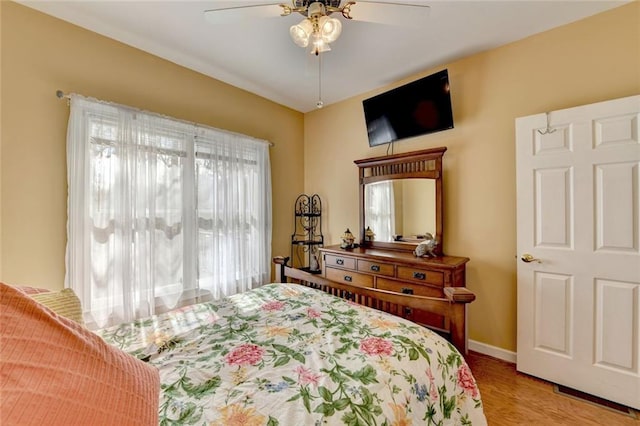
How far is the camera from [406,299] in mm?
1521

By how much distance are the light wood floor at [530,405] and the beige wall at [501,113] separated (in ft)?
1.07

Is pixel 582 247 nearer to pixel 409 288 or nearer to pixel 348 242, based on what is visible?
pixel 409 288

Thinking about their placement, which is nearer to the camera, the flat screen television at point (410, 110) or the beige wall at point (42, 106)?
the beige wall at point (42, 106)

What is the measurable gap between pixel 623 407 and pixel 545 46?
264cm

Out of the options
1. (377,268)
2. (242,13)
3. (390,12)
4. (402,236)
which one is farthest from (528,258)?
(242,13)

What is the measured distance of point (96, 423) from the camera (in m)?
0.56

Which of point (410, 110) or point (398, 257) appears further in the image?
point (410, 110)

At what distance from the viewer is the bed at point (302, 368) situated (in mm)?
800

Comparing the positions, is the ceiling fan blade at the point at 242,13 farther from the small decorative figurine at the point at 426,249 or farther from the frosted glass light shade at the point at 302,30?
the small decorative figurine at the point at 426,249

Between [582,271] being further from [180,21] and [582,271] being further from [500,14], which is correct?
[180,21]

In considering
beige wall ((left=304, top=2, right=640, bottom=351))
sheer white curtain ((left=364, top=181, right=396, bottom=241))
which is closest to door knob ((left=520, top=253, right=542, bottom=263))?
beige wall ((left=304, top=2, right=640, bottom=351))

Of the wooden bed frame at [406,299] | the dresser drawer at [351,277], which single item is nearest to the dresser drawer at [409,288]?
the dresser drawer at [351,277]

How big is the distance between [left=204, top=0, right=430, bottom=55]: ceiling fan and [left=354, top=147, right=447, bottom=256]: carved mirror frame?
4.61 feet

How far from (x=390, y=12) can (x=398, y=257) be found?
183cm
